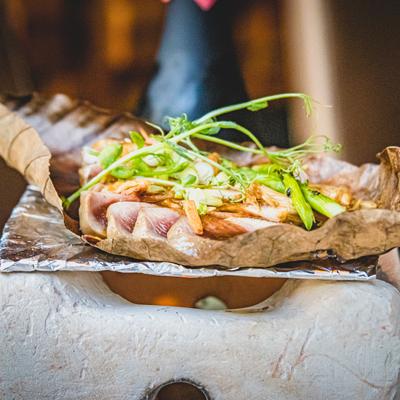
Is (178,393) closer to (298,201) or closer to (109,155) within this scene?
(298,201)

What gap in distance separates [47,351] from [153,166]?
1.90ft

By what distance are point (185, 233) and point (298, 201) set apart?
0.31 m

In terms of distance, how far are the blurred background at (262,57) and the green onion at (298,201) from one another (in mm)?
568

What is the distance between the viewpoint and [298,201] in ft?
4.70

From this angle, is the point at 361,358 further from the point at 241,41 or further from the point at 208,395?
the point at 241,41

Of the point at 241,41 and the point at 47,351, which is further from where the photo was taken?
the point at 241,41

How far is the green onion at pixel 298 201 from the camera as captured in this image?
1.39 meters

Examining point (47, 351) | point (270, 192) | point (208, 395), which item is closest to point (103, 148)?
point (270, 192)

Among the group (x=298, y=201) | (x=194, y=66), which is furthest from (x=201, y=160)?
(x=194, y=66)

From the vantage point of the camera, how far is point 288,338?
1.26 meters

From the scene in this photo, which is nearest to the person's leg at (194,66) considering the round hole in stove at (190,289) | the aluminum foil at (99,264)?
the round hole in stove at (190,289)

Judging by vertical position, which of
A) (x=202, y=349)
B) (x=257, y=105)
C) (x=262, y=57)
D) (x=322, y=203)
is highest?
(x=257, y=105)

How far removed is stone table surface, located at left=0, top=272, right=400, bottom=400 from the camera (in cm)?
125

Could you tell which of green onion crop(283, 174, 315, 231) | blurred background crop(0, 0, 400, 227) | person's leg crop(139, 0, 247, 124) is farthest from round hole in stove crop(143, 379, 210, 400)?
person's leg crop(139, 0, 247, 124)
